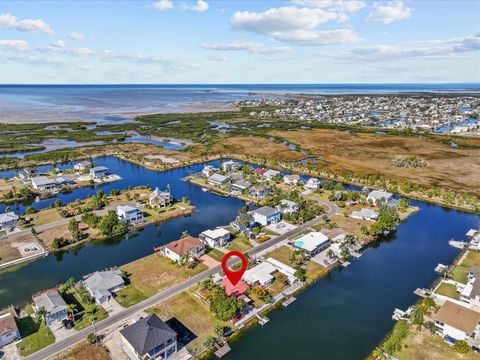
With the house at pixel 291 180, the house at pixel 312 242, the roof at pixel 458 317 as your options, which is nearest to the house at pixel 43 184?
the house at pixel 291 180

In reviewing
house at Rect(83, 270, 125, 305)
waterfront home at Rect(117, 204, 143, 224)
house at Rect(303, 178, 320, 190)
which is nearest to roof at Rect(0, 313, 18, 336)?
house at Rect(83, 270, 125, 305)

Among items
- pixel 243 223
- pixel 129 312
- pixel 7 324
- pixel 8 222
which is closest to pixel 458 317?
pixel 243 223

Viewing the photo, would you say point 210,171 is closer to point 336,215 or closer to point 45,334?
point 336,215

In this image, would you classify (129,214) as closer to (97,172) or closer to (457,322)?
(97,172)

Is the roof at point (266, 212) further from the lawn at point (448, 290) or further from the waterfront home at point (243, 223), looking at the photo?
the lawn at point (448, 290)

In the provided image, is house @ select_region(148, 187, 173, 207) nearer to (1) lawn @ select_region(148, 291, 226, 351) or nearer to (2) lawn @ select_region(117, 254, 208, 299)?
(2) lawn @ select_region(117, 254, 208, 299)

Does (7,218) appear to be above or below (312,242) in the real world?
above

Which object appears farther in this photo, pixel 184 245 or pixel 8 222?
pixel 8 222
